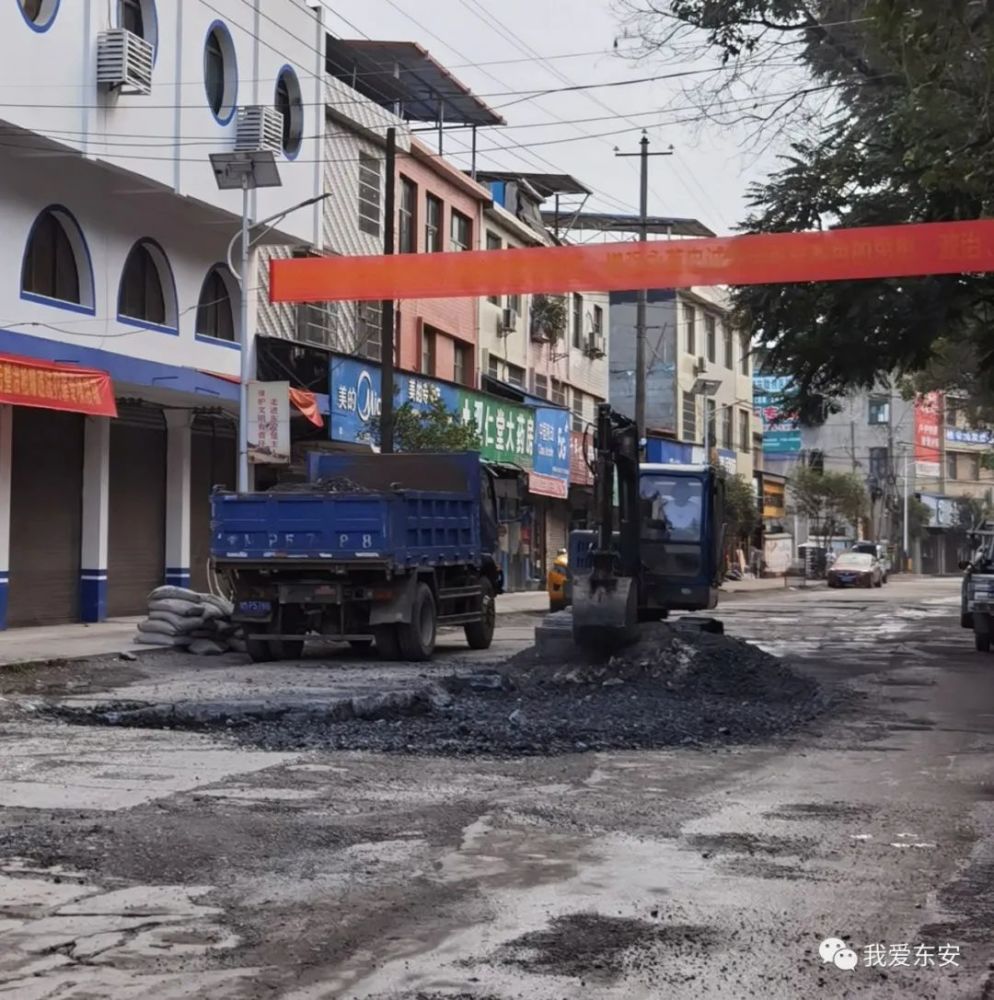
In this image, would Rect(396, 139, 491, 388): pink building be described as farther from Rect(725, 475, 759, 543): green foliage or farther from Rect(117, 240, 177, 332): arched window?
Rect(725, 475, 759, 543): green foliage

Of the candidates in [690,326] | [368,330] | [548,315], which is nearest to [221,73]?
[368,330]

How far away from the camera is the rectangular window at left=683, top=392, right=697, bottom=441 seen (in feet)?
193

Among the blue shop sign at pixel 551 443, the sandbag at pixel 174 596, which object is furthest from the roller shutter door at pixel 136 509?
the blue shop sign at pixel 551 443

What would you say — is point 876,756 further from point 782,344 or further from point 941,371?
point 941,371

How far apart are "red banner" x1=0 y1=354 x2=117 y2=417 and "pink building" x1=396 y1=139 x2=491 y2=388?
12.3 m

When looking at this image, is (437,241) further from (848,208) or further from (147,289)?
(848,208)

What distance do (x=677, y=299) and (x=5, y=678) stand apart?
4385 centimetres

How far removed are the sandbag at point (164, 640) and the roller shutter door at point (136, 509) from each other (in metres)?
5.79

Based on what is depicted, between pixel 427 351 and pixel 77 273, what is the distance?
14.6 metres

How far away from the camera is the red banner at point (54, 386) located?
19984 millimetres

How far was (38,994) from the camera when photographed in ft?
16.8

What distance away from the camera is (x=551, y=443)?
42.8 meters

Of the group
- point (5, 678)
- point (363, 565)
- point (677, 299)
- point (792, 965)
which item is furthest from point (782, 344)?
point (677, 299)

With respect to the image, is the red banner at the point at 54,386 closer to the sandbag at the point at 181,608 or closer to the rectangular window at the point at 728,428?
the sandbag at the point at 181,608
